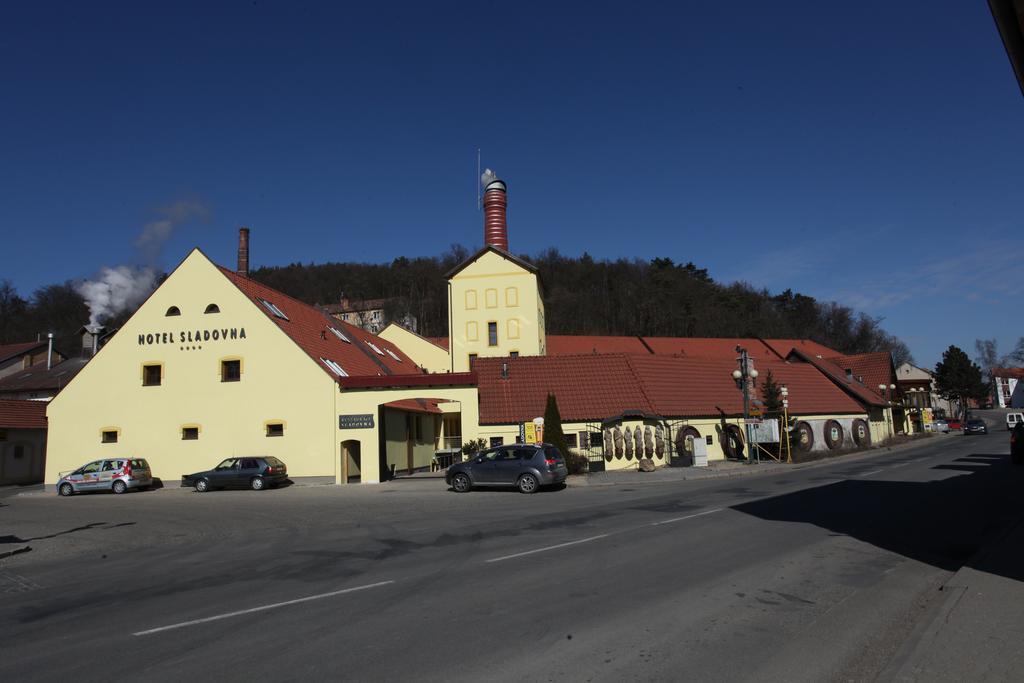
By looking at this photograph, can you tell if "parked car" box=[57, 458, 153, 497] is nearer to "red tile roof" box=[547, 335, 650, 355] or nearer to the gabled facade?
the gabled facade

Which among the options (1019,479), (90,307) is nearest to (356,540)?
(1019,479)

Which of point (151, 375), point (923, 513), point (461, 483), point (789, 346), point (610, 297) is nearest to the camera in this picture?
point (923, 513)

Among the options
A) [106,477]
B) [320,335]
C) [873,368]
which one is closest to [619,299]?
[873,368]

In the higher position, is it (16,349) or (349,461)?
(16,349)

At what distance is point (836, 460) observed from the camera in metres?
34.2

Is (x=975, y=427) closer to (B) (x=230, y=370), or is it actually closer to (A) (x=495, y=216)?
(A) (x=495, y=216)

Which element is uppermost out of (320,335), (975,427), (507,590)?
(320,335)

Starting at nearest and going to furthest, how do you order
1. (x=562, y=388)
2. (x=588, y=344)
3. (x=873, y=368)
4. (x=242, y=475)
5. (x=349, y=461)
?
(x=242, y=475)
(x=349, y=461)
(x=562, y=388)
(x=873, y=368)
(x=588, y=344)

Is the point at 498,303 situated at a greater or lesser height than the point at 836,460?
greater

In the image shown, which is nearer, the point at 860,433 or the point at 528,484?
the point at 528,484

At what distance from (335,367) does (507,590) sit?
26.5m

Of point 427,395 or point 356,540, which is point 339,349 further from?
point 356,540

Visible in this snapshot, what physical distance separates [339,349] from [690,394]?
1962 cm

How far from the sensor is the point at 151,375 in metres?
32.1
